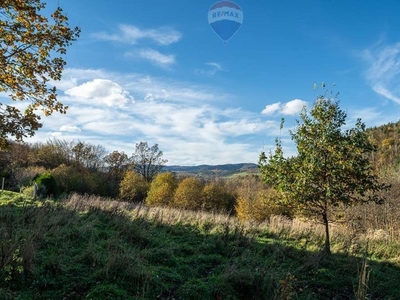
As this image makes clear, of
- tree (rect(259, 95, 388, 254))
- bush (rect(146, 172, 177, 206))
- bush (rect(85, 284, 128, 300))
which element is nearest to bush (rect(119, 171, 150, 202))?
bush (rect(146, 172, 177, 206))

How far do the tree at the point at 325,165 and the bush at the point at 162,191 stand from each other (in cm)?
3570

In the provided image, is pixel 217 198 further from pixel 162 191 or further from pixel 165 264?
pixel 165 264

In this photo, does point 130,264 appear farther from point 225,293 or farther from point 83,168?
point 83,168

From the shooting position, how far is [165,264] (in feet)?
22.1

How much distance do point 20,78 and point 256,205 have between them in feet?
87.2

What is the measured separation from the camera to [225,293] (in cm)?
534

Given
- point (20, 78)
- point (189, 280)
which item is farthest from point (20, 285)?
point (20, 78)

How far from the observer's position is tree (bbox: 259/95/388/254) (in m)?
8.48

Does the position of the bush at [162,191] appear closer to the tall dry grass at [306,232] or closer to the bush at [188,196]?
the bush at [188,196]

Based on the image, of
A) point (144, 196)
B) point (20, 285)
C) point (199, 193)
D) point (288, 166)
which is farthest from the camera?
point (144, 196)

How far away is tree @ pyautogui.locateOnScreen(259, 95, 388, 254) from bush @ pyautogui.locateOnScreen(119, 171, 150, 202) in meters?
39.4

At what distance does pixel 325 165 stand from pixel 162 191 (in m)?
38.9

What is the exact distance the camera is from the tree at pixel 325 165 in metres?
8.48

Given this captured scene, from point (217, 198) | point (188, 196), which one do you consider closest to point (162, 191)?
point (188, 196)
